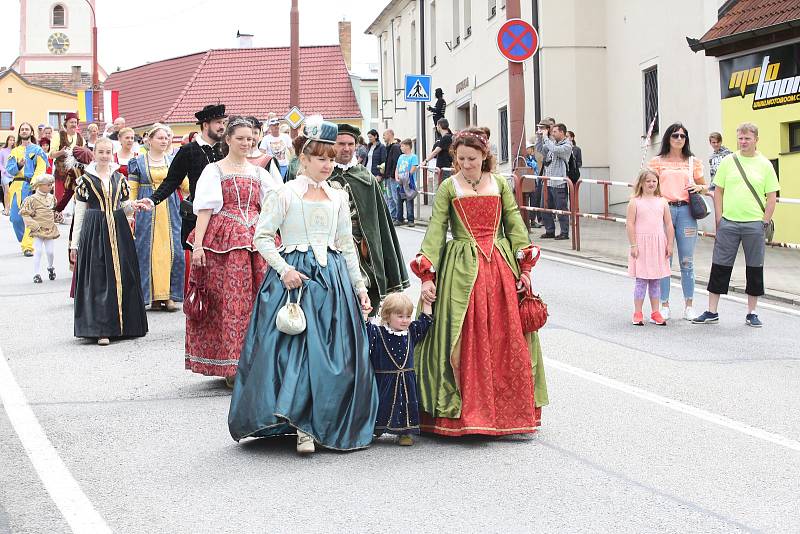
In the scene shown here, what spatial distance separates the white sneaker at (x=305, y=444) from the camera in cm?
716

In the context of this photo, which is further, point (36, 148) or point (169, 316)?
point (36, 148)

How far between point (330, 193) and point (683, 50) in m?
17.9

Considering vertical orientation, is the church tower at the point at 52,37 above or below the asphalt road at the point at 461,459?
above

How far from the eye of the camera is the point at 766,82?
68.7 feet

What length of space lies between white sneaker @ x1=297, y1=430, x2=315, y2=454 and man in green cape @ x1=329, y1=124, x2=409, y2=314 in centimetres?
159

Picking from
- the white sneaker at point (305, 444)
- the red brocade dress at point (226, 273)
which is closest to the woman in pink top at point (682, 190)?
the red brocade dress at point (226, 273)

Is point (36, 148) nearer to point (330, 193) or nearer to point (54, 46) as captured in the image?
point (330, 193)

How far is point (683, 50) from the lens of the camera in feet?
79.8

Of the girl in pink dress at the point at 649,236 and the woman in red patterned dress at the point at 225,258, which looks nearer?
the woman in red patterned dress at the point at 225,258

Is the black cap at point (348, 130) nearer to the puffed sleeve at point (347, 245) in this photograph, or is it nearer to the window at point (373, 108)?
the puffed sleeve at point (347, 245)

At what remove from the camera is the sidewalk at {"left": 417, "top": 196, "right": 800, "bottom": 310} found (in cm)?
1517

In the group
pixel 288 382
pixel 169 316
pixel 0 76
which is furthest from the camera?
pixel 0 76

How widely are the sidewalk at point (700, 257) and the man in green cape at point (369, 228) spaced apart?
19.5 ft

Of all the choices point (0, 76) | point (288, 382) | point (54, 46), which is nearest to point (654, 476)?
point (288, 382)
